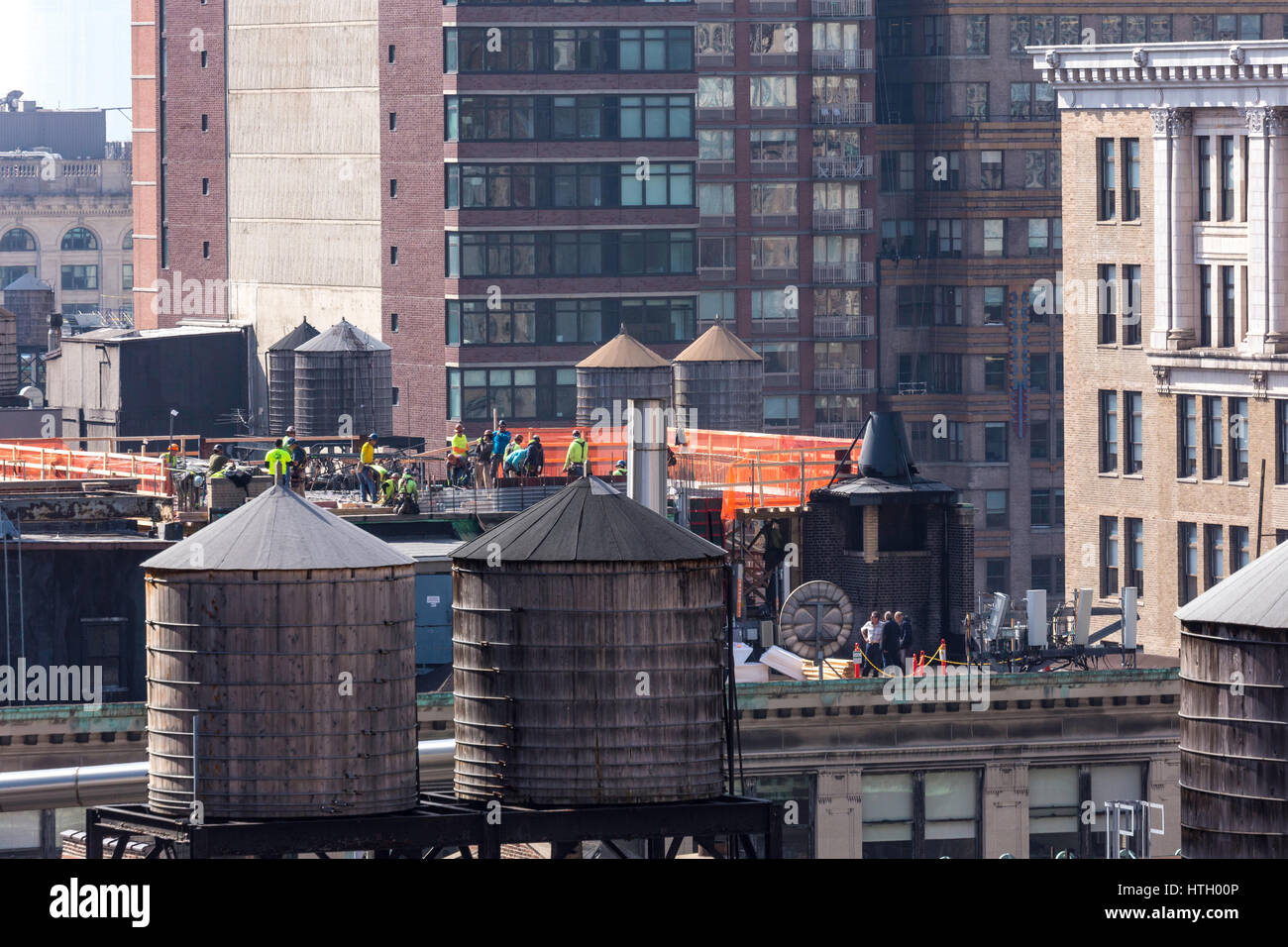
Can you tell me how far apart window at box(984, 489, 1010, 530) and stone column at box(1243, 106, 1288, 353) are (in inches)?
2552

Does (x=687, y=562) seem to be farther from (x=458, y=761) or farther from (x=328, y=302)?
(x=328, y=302)

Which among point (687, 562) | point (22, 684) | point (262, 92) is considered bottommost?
point (22, 684)

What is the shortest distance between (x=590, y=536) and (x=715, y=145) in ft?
422

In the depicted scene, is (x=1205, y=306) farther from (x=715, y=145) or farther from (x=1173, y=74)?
(x=715, y=145)

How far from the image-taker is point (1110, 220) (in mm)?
112500

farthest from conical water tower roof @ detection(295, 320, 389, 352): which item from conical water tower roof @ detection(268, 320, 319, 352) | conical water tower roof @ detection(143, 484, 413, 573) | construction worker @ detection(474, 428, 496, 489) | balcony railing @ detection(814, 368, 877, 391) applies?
conical water tower roof @ detection(143, 484, 413, 573)

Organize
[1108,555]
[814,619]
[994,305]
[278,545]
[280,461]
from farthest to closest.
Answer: [994,305] < [1108,555] < [814,619] < [280,461] < [278,545]

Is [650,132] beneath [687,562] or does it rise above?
above

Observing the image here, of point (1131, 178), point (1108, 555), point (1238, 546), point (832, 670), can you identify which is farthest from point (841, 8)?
point (832, 670)

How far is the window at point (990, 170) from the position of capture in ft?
570

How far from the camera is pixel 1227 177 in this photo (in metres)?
109

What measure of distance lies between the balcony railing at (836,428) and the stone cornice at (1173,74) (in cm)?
5650
